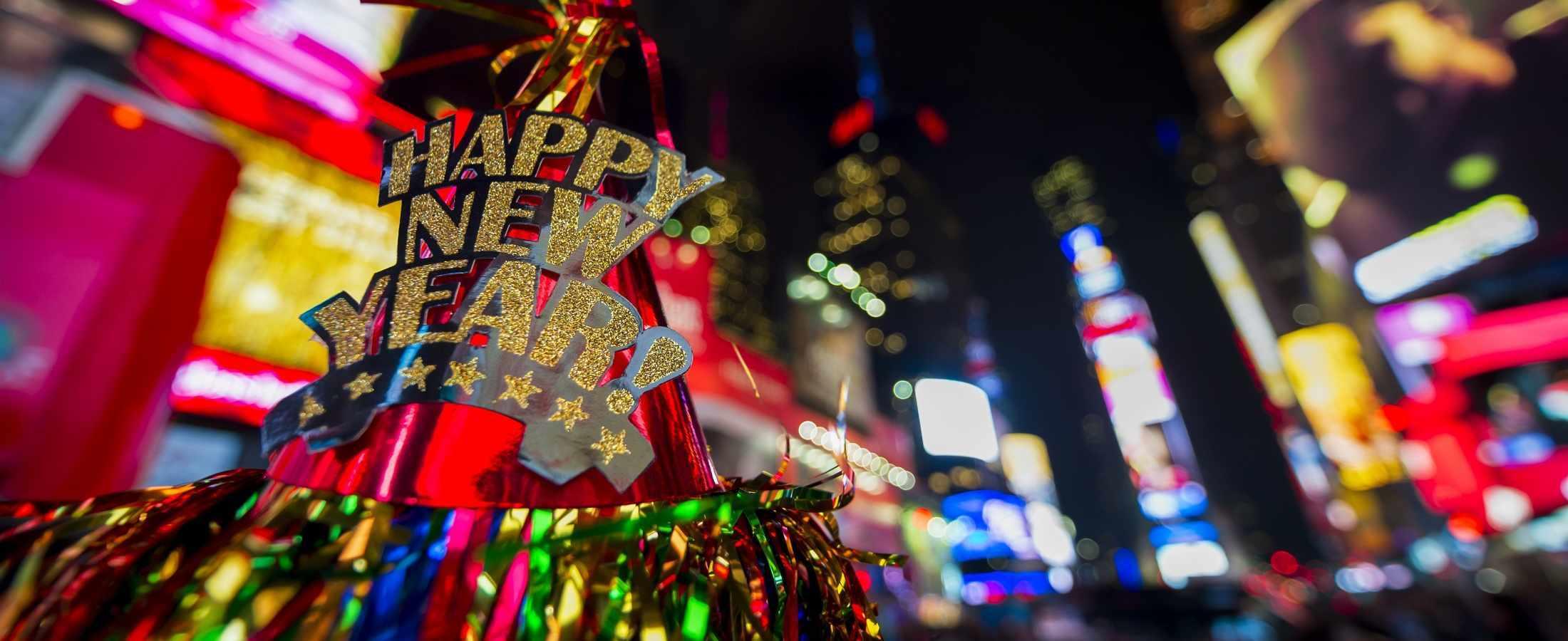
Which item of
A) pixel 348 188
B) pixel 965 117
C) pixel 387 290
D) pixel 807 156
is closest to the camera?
pixel 387 290

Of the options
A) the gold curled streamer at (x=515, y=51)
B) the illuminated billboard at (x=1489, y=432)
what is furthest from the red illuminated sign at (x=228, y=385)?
the illuminated billboard at (x=1489, y=432)

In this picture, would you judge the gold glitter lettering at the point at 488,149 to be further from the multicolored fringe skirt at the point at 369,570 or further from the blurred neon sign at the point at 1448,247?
the blurred neon sign at the point at 1448,247

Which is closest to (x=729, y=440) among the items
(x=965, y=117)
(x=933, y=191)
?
(x=965, y=117)

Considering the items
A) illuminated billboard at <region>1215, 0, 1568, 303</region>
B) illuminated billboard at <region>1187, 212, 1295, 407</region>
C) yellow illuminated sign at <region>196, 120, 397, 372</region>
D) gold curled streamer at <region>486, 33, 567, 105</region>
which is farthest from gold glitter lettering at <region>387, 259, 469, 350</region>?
illuminated billboard at <region>1187, 212, 1295, 407</region>

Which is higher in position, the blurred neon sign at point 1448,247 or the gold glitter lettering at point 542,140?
the blurred neon sign at point 1448,247

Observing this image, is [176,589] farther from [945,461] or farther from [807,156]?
[945,461]

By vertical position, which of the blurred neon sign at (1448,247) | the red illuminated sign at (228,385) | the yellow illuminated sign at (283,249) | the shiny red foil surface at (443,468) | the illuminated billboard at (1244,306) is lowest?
the shiny red foil surface at (443,468)

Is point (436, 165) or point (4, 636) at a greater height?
point (436, 165)

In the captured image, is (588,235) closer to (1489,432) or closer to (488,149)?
(488,149)
